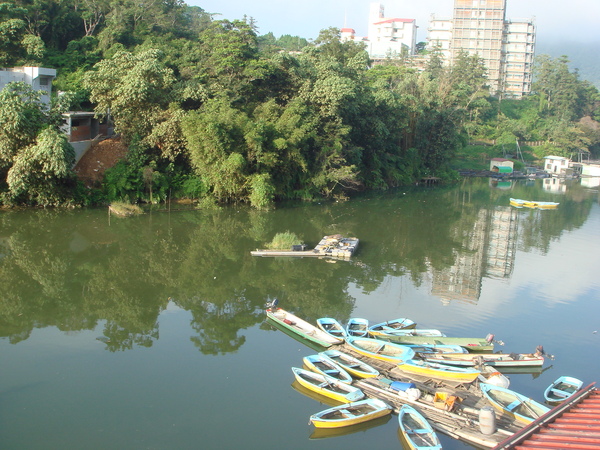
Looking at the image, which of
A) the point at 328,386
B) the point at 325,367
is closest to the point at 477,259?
the point at 325,367

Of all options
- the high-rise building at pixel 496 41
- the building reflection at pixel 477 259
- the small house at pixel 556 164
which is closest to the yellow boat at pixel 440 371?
the building reflection at pixel 477 259

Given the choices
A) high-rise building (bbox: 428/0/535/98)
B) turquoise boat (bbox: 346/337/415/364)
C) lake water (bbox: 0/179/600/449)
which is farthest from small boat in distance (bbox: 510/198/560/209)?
high-rise building (bbox: 428/0/535/98)

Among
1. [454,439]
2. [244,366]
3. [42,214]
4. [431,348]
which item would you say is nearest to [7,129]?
[42,214]

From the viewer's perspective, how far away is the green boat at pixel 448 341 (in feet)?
40.7

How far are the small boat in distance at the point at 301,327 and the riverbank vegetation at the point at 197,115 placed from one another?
11779 millimetres

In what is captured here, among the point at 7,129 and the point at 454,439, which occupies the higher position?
the point at 7,129

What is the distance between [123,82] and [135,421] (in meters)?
19.4

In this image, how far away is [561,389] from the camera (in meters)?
11.0

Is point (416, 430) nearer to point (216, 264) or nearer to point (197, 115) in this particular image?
point (216, 264)

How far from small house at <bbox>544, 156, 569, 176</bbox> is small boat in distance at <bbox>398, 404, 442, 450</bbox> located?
47698mm

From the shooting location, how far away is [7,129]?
21469 mm

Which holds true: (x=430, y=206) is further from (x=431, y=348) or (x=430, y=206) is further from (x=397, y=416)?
(x=397, y=416)

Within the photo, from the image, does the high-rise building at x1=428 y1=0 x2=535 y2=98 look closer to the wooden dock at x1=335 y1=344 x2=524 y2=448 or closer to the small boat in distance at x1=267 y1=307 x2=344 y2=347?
the small boat in distance at x1=267 y1=307 x2=344 y2=347

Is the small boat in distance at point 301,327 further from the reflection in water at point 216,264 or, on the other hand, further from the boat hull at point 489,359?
the boat hull at point 489,359
